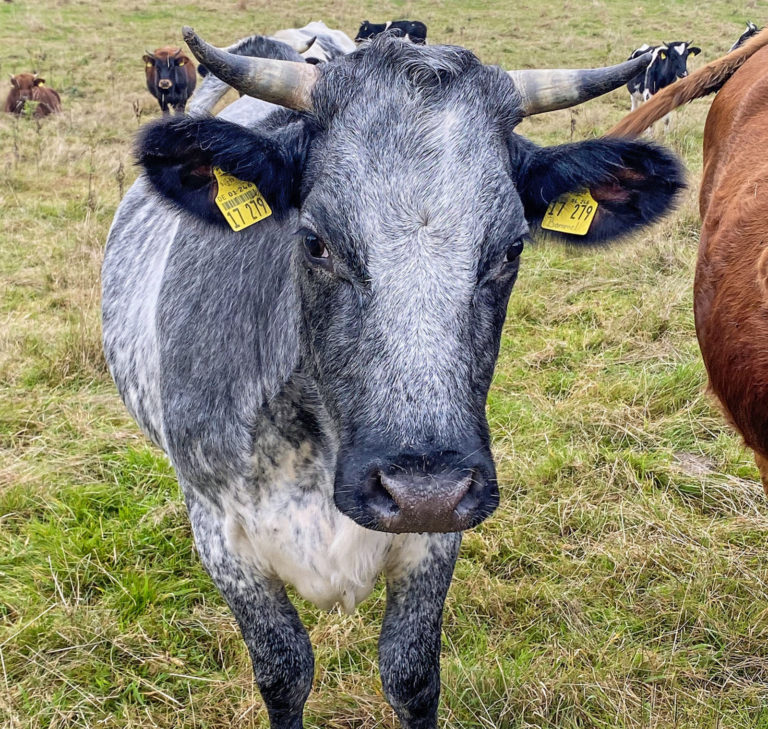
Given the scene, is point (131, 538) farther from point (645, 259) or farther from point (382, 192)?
point (645, 259)

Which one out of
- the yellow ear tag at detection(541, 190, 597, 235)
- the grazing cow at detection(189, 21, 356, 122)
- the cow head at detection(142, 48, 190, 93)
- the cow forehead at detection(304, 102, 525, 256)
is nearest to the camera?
the cow forehead at detection(304, 102, 525, 256)

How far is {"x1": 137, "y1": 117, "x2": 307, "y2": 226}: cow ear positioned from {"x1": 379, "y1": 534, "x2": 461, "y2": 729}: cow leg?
104 centimetres

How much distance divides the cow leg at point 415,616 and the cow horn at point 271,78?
1.24 metres

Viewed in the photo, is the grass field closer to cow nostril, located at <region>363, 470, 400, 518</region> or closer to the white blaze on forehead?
the white blaze on forehead

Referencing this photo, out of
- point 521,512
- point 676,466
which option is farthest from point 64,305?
point 676,466

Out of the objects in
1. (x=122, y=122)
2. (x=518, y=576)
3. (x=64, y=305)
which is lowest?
(x=122, y=122)

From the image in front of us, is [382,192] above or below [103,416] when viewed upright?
above

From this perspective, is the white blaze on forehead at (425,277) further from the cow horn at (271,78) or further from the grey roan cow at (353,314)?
the cow horn at (271,78)

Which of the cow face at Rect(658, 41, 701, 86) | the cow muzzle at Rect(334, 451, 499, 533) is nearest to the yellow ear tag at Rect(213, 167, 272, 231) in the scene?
the cow muzzle at Rect(334, 451, 499, 533)

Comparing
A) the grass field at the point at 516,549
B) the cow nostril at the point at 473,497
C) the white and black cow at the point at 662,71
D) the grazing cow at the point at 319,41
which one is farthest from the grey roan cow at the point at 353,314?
the white and black cow at the point at 662,71

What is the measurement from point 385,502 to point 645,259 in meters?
4.89

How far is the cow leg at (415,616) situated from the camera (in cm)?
229

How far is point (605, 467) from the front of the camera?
3.79 m

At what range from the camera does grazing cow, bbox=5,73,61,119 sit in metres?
11.7
